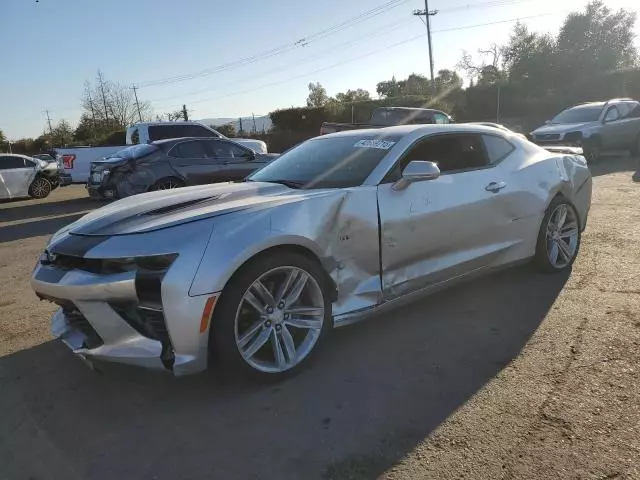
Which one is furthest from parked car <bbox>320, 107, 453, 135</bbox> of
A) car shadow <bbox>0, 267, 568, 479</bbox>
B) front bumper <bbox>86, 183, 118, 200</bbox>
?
car shadow <bbox>0, 267, 568, 479</bbox>

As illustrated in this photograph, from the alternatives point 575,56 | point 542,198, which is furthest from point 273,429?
point 575,56

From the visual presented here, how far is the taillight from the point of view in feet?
51.7

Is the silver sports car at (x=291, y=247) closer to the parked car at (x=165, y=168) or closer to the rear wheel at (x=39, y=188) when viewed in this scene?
the parked car at (x=165, y=168)

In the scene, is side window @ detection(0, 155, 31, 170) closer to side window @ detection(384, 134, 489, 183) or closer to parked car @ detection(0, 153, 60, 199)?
parked car @ detection(0, 153, 60, 199)

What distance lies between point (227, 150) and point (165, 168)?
5.06ft

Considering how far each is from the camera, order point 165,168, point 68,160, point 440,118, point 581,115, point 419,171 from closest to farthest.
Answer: point 419,171 → point 165,168 → point 68,160 → point 581,115 → point 440,118

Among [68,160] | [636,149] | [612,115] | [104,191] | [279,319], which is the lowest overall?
[636,149]

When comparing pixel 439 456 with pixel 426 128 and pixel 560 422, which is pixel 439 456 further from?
pixel 426 128

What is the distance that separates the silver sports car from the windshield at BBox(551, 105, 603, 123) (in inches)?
498

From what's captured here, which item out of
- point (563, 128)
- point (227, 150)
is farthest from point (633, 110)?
point (227, 150)

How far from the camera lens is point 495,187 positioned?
14.5 ft

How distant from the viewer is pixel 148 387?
332 centimetres

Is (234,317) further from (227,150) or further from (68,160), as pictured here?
(68,160)

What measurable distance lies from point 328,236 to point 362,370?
87 centimetres
